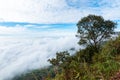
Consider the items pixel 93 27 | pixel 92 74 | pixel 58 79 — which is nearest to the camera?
pixel 92 74

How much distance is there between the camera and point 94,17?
67.4 m

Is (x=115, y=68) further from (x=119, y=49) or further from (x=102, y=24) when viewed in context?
(x=102, y=24)

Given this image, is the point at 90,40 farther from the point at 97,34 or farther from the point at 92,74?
the point at 92,74

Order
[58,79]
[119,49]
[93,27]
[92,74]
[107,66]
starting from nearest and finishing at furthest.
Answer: [92,74] < [107,66] < [58,79] < [119,49] < [93,27]

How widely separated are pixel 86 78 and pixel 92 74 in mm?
275

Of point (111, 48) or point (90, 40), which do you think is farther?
point (90, 40)

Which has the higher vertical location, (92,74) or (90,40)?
(92,74)

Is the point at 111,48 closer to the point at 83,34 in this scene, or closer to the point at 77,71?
the point at 77,71

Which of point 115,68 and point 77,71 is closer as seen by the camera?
point 115,68

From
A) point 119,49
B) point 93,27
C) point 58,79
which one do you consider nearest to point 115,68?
point 58,79

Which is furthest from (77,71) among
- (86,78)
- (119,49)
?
(119,49)

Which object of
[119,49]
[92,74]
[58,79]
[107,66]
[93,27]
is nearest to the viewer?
[92,74]

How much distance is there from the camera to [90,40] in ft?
221

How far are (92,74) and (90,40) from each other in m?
59.4
